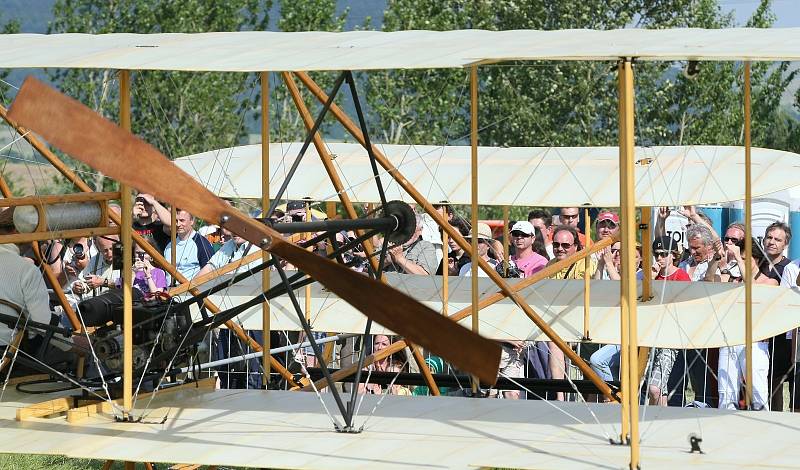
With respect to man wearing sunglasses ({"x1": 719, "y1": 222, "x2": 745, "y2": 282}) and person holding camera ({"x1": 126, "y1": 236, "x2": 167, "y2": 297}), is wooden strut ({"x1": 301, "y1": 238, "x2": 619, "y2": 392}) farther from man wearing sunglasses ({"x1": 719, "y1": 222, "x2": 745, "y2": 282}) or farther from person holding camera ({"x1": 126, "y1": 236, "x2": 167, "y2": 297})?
person holding camera ({"x1": 126, "y1": 236, "x2": 167, "y2": 297})

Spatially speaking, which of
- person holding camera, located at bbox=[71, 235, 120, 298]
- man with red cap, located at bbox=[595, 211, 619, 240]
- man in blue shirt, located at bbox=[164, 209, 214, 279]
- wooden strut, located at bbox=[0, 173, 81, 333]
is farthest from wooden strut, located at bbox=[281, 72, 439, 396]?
person holding camera, located at bbox=[71, 235, 120, 298]

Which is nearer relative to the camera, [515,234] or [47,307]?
[47,307]

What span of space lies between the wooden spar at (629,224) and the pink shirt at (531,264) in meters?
8.12

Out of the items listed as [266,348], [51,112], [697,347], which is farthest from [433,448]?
[697,347]

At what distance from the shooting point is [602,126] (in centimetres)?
4112

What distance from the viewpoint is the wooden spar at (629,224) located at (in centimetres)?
705

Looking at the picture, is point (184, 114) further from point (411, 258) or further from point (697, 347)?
point (697, 347)

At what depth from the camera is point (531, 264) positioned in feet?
50.9

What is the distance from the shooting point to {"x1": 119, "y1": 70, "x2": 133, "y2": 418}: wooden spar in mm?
8500

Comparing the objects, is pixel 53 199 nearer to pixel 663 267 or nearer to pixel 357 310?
pixel 357 310

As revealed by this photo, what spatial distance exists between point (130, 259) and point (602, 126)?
33.7 meters

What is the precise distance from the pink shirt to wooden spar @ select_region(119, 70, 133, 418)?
7.41m

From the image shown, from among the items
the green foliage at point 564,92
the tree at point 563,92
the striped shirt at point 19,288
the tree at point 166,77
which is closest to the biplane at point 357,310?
the striped shirt at point 19,288

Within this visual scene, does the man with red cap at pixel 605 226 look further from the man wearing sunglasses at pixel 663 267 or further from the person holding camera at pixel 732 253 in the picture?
A: the person holding camera at pixel 732 253
